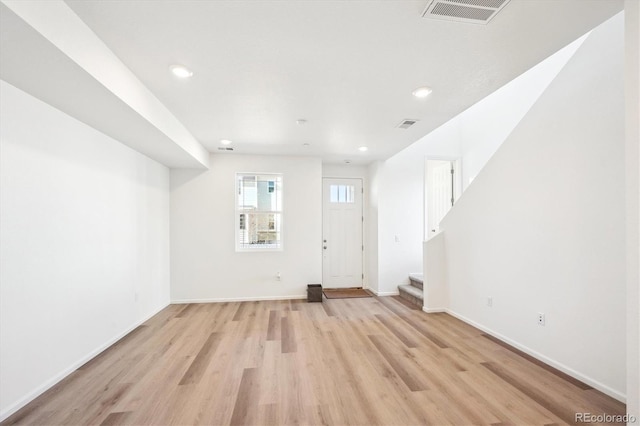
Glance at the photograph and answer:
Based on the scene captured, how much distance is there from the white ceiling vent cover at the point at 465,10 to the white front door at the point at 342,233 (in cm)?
408

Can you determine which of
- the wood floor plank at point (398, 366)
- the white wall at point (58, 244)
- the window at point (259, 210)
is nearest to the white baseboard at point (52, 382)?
the white wall at point (58, 244)

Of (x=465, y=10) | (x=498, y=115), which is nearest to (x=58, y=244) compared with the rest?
(x=465, y=10)

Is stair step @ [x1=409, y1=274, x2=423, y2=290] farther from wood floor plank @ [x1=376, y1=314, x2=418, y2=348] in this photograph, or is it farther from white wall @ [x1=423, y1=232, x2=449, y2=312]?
wood floor plank @ [x1=376, y1=314, x2=418, y2=348]

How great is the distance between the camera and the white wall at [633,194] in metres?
1.35

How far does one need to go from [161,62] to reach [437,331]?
4032 millimetres

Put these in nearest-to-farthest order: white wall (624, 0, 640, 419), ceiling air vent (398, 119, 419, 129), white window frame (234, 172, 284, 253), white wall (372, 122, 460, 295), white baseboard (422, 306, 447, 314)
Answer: white wall (624, 0, 640, 419) → ceiling air vent (398, 119, 419, 129) → white baseboard (422, 306, 447, 314) → white window frame (234, 172, 284, 253) → white wall (372, 122, 460, 295)

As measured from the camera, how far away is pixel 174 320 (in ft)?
12.4

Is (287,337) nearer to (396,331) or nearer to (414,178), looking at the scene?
(396,331)

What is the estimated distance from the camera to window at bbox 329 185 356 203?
5.58m

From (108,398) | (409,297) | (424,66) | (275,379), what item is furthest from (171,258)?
(424,66)

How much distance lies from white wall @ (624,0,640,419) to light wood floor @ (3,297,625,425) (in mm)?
743

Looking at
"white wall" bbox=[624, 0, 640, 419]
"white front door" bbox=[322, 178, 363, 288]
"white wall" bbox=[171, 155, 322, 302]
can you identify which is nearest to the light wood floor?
"white wall" bbox=[624, 0, 640, 419]

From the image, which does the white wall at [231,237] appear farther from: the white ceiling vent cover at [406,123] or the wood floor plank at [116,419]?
the wood floor plank at [116,419]

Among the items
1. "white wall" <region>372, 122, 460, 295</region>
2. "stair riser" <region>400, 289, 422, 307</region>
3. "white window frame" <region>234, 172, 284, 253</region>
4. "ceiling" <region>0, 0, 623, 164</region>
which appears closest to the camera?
"ceiling" <region>0, 0, 623, 164</region>
